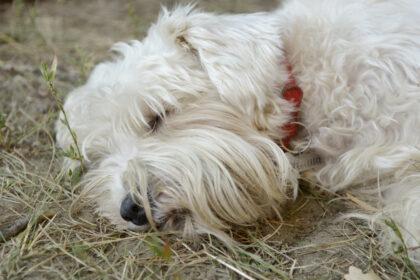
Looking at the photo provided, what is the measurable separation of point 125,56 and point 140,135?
0.44 m

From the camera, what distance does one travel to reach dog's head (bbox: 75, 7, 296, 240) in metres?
2.03

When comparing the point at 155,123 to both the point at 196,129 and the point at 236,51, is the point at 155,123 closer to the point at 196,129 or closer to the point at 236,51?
the point at 196,129

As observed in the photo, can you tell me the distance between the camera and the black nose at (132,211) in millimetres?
2020

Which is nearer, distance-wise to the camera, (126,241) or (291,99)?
(126,241)

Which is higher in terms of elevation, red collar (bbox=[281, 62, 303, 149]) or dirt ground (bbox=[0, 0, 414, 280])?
red collar (bbox=[281, 62, 303, 149])

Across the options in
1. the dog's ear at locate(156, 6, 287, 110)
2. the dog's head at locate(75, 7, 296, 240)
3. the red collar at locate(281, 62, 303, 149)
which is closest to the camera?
the dog's head at locate(75, 7, 296, 240)

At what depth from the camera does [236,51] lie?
88.1 inches

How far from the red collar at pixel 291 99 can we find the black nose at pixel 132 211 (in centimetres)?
70

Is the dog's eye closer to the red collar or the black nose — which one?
the black nose

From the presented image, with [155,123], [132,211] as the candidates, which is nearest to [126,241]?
[132,211]

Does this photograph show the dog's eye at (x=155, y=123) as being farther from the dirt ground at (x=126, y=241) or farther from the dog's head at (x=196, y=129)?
the dirt ground at (x=126, y=241)

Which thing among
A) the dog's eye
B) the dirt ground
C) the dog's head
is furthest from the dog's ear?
the dirt ground

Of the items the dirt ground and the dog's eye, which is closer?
the dirt ground

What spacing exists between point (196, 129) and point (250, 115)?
23cm
